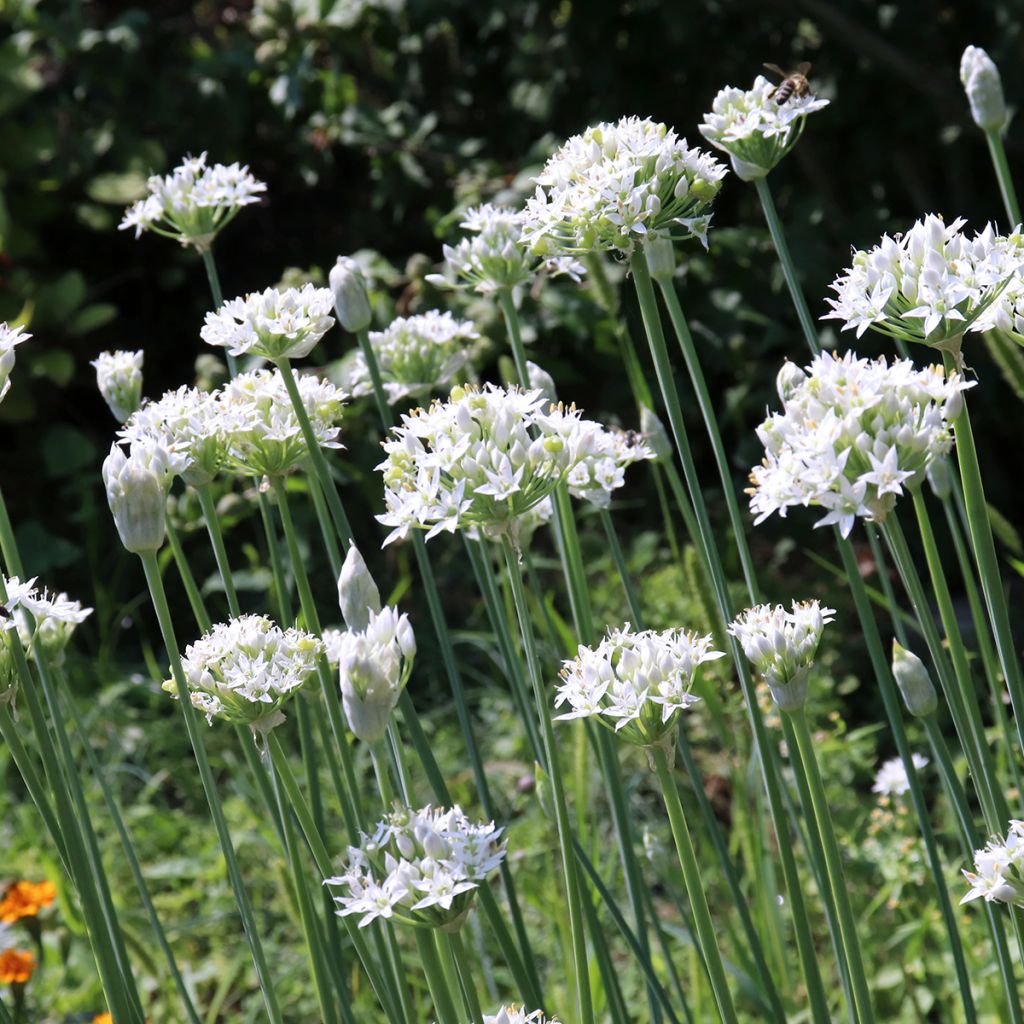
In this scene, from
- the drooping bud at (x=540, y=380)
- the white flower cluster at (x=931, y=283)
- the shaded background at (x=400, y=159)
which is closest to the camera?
the white flower cluster at (x=931, y=283)

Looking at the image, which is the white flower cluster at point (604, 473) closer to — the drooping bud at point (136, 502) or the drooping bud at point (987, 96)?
the drooping bud at point (136, 502)

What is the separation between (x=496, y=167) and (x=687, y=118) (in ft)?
2.09

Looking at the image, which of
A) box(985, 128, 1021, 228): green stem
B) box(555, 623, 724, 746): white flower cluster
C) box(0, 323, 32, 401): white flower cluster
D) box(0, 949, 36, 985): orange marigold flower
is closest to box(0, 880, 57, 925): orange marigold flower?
box(0, 949, 36, 985): orange marigold flower

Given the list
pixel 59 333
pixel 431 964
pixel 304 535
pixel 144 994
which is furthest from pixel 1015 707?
pixel 59 333

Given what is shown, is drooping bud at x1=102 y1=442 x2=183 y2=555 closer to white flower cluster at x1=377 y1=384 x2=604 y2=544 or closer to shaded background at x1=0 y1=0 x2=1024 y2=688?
white flower cluster at x1=377 y1=384 x2=604 y2=544

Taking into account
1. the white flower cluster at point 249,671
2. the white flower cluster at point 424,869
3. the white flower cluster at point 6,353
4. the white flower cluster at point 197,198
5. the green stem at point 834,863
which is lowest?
the green stem at point 834,863

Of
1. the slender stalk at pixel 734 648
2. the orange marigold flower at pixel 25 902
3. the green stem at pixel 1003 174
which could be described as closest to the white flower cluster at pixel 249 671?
the slender stalk at pixel 734 648

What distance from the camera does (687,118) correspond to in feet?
12.3

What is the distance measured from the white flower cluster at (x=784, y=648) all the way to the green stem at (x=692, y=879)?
132mm

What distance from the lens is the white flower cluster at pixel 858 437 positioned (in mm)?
956

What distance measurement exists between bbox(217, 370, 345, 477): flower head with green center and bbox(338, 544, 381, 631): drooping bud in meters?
0.25

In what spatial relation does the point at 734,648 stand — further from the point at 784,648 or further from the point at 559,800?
the point at 559,800

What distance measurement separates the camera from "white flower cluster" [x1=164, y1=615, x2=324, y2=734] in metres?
1.19

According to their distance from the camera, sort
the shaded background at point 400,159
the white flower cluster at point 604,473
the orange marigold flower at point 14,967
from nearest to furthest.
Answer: the white flower cluster at point 604,473
the orange marigold flower at point 14,967
the shaded background at point 400,159
